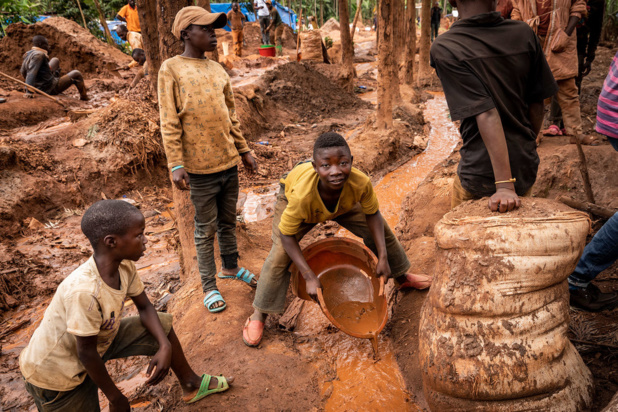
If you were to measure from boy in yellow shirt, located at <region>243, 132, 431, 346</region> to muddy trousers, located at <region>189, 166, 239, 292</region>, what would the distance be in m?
0.48

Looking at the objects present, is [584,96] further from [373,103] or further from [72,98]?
[72,98]

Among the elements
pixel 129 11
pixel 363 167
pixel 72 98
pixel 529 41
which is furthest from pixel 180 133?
pixel 129 11

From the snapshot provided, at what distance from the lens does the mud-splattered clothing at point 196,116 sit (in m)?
2.63

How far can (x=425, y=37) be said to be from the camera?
1224 cm

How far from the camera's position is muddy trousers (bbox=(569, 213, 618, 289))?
220 centimetres

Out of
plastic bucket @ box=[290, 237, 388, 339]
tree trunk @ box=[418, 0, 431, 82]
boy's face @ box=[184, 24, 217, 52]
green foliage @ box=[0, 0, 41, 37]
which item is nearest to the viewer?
boy's face @ box=[184, 24, 217, 52]

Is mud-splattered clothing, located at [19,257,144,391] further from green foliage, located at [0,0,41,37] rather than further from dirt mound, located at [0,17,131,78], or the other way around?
green foliage, located at [0,0,41,37]

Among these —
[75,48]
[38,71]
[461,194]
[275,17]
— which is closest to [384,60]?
[461,194]

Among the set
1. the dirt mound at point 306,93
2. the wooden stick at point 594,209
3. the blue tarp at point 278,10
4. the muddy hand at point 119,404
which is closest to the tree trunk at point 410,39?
the dirt mound at point 306,93

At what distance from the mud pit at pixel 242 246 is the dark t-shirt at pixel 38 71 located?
0.94 m

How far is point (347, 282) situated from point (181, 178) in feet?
4.81

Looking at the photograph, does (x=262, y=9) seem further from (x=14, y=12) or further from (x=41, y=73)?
(x=41, y=73)

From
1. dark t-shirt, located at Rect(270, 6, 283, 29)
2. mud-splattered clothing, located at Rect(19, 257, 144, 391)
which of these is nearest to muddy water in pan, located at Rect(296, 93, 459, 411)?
mud-splattered clothing, located at Rect(19, 257, 144, 391)

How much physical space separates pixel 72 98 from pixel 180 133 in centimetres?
804
